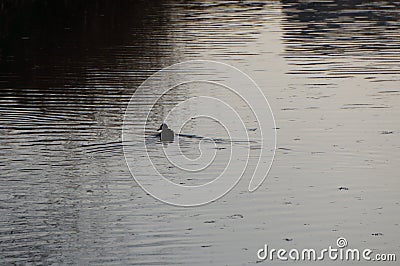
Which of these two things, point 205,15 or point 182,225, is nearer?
point 182,225

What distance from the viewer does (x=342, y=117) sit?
14.2m

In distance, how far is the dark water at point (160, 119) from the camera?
9.09 meters

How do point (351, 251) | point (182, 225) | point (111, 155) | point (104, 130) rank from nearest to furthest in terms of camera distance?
1. point (351, 251)
2. point (182, 225)
3. point (111, 155)
4. point (104, 130)

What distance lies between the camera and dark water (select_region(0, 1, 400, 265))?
29.8 ft

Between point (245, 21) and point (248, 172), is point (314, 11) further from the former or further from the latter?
point (248, 172)

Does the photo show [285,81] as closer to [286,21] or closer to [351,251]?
[351,251]

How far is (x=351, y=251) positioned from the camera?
8.77m

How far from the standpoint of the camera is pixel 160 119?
14117 mm

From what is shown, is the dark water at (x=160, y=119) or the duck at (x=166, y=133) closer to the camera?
the dark water at (x=160, y=119)

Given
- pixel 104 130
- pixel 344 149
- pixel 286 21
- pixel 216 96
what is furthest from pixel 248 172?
pixel 286 21

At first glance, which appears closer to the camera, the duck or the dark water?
the dark water

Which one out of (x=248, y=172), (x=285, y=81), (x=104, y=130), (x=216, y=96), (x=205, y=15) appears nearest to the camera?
(x=248, y=172)

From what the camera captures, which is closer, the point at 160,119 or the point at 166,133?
the point at 166,133

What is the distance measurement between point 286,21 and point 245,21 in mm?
1054
